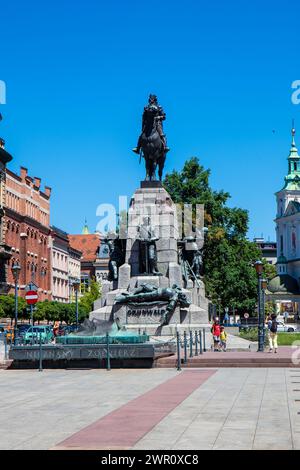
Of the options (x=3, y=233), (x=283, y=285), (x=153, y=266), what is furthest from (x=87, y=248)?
(x=153, y=266)

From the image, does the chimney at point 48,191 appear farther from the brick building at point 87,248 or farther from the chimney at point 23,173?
the brick building at point 87,248

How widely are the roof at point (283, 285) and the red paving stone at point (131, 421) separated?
127898 mm

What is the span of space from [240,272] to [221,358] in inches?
1833

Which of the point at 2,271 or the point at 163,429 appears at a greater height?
the point at 2,271

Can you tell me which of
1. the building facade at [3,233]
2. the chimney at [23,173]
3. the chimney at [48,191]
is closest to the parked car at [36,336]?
the building facade at [3,233]

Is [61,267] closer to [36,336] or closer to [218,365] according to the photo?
[36,336]

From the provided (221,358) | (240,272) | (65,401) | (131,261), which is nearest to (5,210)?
(240,272)

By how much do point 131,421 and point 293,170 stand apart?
153 meters

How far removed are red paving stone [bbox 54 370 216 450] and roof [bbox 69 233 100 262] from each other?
6250 inches

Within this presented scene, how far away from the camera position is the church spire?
526 ft

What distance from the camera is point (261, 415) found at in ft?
46.1

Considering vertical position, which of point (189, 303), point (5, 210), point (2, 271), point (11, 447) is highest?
point (5, 210)
